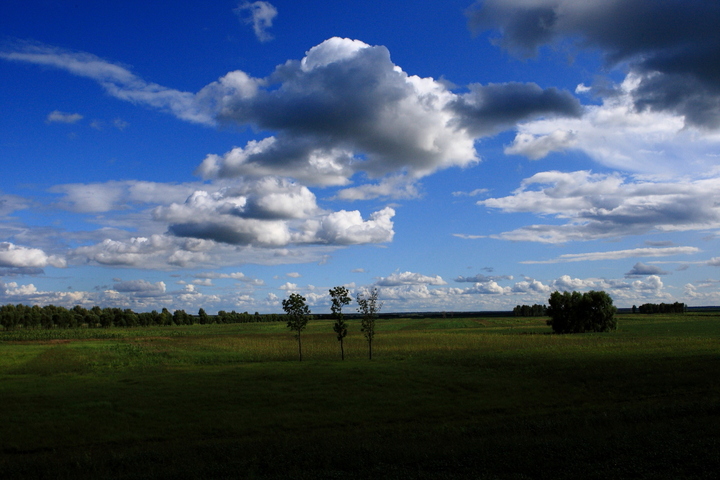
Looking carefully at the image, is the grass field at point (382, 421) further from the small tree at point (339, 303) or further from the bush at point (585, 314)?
the bush at point (585, 314)

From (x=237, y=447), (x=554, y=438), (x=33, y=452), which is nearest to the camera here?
(x=554, y=438)

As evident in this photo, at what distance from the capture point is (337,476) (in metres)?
13.5

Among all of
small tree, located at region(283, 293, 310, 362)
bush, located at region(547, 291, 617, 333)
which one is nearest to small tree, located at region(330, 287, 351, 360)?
small tree, located at region(283, 293, 310, 362)

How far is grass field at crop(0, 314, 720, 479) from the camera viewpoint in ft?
46.7

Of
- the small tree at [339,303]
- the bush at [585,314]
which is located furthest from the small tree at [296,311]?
the bush at [585,314]

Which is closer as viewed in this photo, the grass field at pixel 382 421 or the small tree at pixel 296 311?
the grass field at pixel 382 421

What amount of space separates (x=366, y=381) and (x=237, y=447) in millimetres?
17562

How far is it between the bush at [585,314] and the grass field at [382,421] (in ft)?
243

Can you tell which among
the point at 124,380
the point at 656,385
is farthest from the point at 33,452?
the point at 656,385

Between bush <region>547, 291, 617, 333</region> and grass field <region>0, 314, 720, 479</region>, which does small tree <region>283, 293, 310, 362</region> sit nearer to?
grass field <region>0, 314, 720, 479</region>

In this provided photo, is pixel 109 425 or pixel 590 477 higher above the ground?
pixel 590 477

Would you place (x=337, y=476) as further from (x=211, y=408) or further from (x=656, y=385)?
(x=656, y=385)

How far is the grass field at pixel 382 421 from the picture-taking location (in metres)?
14.2

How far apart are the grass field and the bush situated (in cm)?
7414
